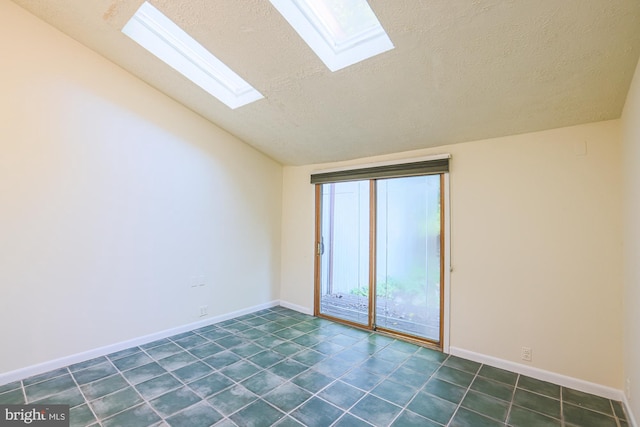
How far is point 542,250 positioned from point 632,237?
2.19ft

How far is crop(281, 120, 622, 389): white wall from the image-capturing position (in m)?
2.28

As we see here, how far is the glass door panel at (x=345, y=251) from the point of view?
384cm

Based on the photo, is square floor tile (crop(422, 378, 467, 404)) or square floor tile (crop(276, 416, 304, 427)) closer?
square floor tile (crop(276, 416, 304, 427))

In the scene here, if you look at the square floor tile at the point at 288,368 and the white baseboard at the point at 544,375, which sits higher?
the white baseboard at the point at 544,375

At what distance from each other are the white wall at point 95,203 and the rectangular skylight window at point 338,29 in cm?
201

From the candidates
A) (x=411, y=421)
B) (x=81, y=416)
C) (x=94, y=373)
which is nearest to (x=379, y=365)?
(x=411, y=421)

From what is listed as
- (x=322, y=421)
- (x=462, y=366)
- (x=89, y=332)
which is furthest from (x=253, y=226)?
(x=462, y=366)

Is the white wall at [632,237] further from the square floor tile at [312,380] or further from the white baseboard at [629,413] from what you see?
the square floor tile at [312,380]

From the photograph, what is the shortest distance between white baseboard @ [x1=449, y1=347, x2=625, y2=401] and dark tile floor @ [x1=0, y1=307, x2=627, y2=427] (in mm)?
65

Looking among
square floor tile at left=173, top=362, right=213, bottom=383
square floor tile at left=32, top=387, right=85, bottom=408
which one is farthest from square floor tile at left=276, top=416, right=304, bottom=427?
square floor tile at left=32, top=387, right=85, bottom=408

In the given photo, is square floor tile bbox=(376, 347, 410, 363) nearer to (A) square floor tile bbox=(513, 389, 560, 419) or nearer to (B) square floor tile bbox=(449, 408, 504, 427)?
(B) square floor tile bbox=(449, 408, 504, 427)

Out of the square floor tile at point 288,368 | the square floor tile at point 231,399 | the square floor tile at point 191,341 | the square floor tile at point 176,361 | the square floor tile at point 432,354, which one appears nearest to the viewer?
the square floor tile at point 231,399

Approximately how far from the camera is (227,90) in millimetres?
3205

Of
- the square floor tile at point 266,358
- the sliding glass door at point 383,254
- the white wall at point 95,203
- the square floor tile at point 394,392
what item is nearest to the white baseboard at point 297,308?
the sliding glass door at point 383,254
